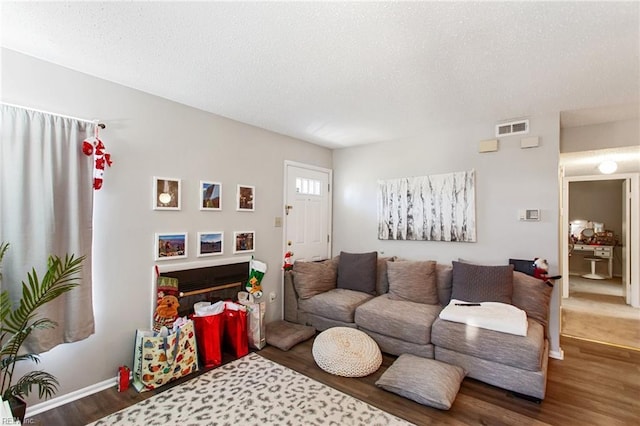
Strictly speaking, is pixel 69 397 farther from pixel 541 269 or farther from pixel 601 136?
pixel 601 136

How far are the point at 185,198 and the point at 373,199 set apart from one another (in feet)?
8.29

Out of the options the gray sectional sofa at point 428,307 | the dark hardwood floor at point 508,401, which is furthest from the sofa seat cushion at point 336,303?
the dark hardwood floor at point 508,401

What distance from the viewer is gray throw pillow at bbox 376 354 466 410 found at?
7.11ft

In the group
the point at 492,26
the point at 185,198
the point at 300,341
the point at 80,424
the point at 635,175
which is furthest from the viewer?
the point at 635,175

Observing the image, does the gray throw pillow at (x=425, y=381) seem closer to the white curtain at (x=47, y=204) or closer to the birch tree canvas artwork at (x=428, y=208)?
the birch tree canvas artwork at (x=428, y=208)

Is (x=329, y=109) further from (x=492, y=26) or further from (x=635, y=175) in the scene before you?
(x=635, y=175)

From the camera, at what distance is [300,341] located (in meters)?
3.27

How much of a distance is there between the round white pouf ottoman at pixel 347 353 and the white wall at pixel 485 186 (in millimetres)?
1522

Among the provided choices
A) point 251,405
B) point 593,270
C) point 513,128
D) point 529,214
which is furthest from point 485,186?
point 593,270

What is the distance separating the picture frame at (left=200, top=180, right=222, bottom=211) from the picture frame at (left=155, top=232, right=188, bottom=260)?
375 mm

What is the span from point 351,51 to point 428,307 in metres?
2.56

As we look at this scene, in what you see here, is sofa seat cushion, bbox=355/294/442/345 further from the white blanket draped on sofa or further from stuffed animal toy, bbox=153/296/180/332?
stuffed animal toy, bbox=153/296/180/332

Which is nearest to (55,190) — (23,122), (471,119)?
(23,122)

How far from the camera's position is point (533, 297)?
9.41 feet
